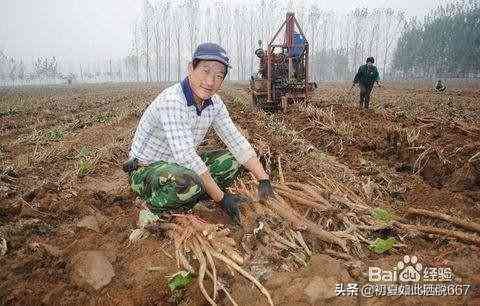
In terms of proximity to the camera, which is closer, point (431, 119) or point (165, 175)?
point (165, 175)

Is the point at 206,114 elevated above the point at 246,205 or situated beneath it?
elevated above

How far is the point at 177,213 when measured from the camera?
11.0 ft

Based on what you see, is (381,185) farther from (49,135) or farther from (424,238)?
(49,135)

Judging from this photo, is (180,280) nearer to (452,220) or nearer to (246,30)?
(452,220)

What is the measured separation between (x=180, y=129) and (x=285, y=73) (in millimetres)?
10185

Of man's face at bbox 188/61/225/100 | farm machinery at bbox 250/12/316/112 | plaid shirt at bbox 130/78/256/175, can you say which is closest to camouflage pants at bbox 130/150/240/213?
plaid shirt at bbox 130/78/256/175

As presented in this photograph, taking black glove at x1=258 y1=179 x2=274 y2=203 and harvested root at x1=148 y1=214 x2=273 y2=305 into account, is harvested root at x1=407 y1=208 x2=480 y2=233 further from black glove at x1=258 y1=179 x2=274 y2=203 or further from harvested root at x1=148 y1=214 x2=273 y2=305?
harvested root at x1=148 y1=214 x2=273 y2=305

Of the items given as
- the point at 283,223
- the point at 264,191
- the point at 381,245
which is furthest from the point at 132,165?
the point at 381,245

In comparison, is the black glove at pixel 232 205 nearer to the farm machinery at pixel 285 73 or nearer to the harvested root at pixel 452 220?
the harvested root at pixel 452 220

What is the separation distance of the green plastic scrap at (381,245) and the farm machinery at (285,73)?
29.9 ft

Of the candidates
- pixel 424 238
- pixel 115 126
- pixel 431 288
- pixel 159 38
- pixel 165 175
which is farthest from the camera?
pixel 159 38

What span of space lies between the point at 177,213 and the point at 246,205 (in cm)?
61

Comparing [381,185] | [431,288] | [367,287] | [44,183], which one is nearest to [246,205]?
[367,287]

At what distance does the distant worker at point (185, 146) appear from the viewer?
3074mm
